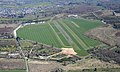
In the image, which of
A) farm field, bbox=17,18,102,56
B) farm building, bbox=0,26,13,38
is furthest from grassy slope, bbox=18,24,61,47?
farm building, bbox=0,26,13,38

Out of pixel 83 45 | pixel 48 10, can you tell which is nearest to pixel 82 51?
pixel 83 45

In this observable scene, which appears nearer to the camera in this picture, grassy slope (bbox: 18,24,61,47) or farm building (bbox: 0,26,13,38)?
grassy slope (bbox: 18,24,61,47)

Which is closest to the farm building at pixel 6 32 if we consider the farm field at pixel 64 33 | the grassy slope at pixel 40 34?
the farm field at pixel 64 33

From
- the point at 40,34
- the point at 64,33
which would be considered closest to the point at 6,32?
the point at 40,34

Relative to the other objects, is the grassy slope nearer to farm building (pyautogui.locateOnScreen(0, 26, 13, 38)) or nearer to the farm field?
the farm field

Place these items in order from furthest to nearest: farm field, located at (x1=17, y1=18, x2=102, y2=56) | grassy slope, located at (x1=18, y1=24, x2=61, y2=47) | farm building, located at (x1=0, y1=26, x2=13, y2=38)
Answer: farm building, located at (x1=0, y1=26, x2=13, y2=38) < grassy slope, located at (x1=18, y1=24, x2=61, y2=47) < farm field, located at (x1=17, y1=18, x2=102, y2=56)

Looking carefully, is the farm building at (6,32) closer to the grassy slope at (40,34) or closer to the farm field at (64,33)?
the farm field at (64,33)

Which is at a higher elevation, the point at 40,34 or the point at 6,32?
the point at 40,34

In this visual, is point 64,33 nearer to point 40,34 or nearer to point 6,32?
point 40,34
